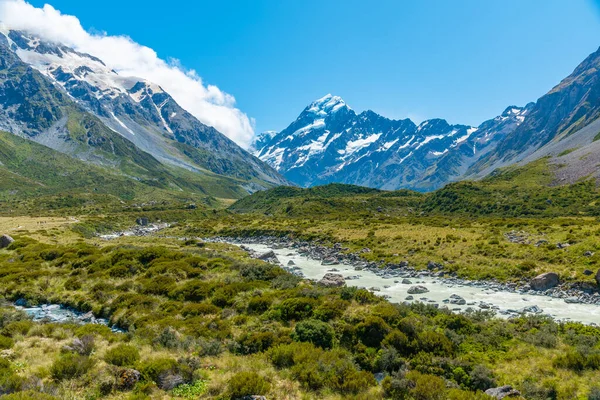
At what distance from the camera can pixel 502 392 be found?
14406 mm

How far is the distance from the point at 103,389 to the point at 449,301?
26947 millimetres

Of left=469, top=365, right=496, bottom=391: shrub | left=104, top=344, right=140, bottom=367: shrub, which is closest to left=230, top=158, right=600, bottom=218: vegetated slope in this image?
left=469, top=365, right=496, bottom=391: shrub

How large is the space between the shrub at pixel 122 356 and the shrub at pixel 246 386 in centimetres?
519

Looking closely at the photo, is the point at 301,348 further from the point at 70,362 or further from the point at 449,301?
the point at 449,301

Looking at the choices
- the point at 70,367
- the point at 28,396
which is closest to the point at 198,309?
the point at 70,367

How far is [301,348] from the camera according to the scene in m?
17.7

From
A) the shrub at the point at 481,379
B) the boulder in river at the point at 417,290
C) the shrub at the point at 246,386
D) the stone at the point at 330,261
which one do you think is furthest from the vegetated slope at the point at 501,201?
the shrub at the point at 246,386

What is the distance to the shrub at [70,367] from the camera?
1469 cm

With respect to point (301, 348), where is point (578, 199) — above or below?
above

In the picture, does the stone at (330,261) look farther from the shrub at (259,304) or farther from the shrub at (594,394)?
the shrub at (594,394)

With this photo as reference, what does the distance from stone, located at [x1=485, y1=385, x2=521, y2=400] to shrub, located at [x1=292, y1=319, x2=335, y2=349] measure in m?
7.84

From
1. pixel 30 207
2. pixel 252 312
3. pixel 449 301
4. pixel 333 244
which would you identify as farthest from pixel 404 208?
pixel 30 207

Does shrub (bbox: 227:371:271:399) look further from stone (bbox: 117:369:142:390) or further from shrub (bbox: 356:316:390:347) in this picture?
shrub (bbox: 356:316:390:347)

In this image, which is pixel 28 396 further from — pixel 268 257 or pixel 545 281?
pixel 268 257
